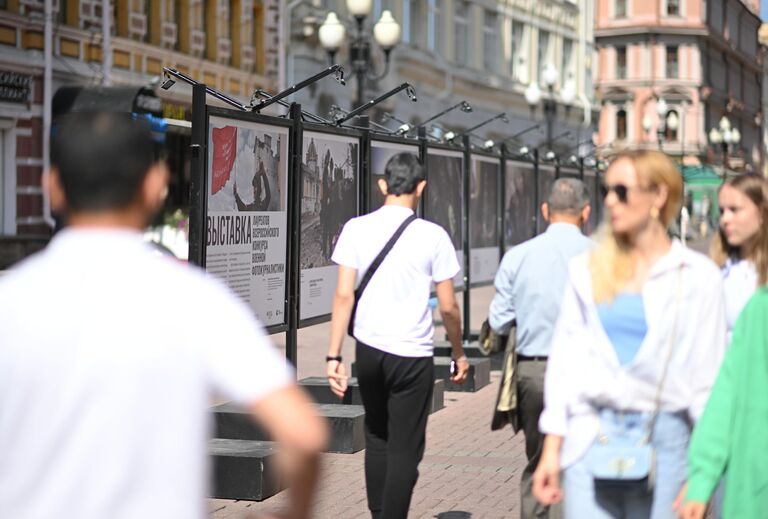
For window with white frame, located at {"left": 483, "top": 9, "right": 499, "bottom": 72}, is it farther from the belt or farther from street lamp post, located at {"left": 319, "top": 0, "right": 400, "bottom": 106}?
the belt

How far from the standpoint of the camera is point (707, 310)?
454 centimetres

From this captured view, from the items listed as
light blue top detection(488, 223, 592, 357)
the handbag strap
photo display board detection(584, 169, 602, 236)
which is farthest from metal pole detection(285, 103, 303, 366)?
photo display board detection(584, 169, 602, 236)

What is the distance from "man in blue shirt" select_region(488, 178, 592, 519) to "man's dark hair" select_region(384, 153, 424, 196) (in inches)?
20.8

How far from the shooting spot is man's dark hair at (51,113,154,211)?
285cm

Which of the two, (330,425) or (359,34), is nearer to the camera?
(330,425)

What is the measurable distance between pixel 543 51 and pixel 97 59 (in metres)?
30.4

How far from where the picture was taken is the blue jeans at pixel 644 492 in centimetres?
445

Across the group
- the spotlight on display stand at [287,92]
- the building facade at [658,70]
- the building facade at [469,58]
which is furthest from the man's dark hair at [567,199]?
the building facade at [658,70]

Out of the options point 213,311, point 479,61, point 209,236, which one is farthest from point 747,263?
point 479,61

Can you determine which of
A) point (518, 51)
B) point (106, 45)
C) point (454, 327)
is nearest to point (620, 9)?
point (518, 51)

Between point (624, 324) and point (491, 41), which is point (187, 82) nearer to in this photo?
point (624, 324)

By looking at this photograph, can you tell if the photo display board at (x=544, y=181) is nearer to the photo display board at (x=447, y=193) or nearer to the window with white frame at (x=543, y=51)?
the photo display board at (x=447, y=193)

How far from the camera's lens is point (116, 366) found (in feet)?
8.87

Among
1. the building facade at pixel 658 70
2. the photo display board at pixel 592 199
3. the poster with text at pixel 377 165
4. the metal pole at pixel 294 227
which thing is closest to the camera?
the metal pole at pixel 294 227
